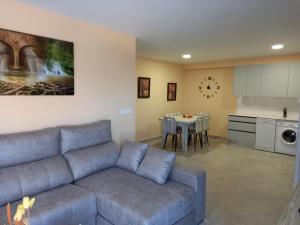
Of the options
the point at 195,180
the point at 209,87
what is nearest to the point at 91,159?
A: the point at 195,180

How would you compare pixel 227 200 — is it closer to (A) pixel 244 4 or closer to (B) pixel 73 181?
(B) pixel 73 181

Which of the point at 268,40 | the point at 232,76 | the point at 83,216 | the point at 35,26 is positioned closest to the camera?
the point at 83,216

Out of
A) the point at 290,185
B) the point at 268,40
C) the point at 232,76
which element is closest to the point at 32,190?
the point at 290,185

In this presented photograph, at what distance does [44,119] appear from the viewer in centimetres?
258

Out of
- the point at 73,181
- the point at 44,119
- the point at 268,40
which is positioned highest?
the point at 268,40

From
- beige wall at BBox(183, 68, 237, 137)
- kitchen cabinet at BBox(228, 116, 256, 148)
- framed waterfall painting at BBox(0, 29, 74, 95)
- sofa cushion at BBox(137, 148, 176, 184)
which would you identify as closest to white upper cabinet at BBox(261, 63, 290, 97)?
kitchen cabinet at BBox(228, 116, 256, 148)

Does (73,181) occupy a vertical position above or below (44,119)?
below

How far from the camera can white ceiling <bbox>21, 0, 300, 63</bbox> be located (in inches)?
89.1

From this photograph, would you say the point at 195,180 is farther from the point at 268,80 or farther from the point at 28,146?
the point at 268,80

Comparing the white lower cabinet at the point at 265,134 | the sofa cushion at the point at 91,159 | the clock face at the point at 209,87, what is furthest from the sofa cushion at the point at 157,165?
the clock face at the point at 209,87

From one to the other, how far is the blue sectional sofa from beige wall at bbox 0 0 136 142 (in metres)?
0.30

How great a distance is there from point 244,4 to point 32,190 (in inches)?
111

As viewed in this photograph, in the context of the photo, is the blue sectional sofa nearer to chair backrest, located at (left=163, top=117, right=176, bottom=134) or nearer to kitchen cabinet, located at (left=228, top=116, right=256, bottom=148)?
chair backrest, located at (left=163, top=117, right=176, bottom=134)

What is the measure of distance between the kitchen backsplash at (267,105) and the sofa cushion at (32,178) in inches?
209
